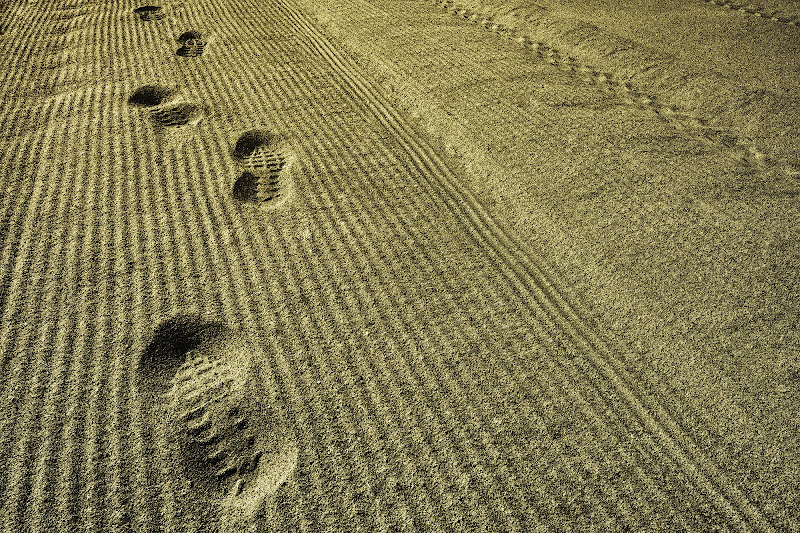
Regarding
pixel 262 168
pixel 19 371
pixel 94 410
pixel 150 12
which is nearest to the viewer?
pixel 94 410

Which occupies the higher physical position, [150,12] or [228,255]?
[150,12]

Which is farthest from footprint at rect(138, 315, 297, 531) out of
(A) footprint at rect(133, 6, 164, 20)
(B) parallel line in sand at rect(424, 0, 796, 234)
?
(A) footprint at rect(133, 6, 164, 20)

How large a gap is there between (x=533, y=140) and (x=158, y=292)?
2614mm

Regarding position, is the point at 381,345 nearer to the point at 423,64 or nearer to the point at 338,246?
the point at 338,246

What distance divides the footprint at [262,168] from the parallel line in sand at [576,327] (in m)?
0.87

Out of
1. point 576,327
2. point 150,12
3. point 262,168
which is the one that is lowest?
point 576,327

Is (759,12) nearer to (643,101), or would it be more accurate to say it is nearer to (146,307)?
(643,101)

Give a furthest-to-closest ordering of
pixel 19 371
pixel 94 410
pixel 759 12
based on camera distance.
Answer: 1. pixel 759 12
2. pixel 19 371
3. pixel 94 410

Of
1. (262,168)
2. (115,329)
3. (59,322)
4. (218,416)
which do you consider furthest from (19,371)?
(262,168)

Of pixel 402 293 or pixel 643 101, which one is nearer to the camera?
pixel 402 293

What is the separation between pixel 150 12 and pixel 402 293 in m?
5.26

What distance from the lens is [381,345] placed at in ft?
8.20

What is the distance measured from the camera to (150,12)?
5.99 metres

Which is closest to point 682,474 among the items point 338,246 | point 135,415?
point 338,246
